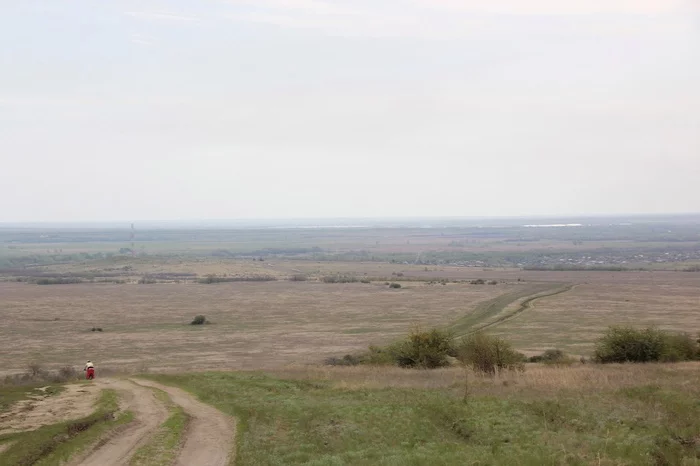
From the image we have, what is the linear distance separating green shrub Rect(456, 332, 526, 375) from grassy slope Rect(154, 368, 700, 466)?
8.30m

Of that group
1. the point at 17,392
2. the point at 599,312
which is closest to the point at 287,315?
the point at 599,312

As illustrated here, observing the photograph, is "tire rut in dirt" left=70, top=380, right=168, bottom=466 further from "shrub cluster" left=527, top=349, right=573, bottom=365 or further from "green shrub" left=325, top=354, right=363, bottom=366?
"shrub cluster" left=527, top=349, right=573, bottom=365

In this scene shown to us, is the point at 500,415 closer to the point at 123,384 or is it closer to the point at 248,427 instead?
the point at 248,427

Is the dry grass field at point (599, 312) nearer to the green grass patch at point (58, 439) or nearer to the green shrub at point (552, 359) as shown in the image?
the green shrub at point (552, 359)

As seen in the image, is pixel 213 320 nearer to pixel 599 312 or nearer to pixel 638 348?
pixel 599 312

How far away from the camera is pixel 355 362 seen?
42.3 metres

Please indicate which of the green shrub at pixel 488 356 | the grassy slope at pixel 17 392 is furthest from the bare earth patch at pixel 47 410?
the green shrub at pixel 488 356

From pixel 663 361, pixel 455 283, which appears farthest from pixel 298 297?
pixel 663 361

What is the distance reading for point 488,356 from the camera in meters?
33.9

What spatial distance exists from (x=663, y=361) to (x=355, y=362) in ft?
56.5

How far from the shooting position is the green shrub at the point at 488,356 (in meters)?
33.4

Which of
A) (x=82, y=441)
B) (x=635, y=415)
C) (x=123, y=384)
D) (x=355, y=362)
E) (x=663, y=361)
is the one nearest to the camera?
(x=82, y=441)

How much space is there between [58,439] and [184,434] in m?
3.29

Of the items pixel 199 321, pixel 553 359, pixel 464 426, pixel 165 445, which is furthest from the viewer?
pixel 199 321
